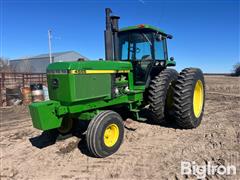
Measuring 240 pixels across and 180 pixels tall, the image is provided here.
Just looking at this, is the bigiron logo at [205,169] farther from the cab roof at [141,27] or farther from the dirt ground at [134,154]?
the cab roof at [141,27]

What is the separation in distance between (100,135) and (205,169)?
72.5 inches

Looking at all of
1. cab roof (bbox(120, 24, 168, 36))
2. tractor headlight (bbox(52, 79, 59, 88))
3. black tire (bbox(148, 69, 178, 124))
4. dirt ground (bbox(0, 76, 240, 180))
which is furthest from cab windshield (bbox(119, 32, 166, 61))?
tractor headlight (bbox(52, 79, 59, 88))

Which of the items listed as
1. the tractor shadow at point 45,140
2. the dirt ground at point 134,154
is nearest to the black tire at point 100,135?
the dirt ground at point 134,154

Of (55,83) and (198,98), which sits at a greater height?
(55,83)

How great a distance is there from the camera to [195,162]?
4.16m

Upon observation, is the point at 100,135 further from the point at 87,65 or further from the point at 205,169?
the point at 205,169

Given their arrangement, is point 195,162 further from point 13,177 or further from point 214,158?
point 13,177

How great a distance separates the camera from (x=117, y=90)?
5.42 meters

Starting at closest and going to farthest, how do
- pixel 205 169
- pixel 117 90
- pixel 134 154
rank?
pixel 205 169, pixel 134 154, pixel 117 90

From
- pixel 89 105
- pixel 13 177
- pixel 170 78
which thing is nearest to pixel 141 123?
pixel 170 78

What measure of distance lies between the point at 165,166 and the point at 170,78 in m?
2.65

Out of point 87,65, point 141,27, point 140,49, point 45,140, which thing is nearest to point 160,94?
point 140,49

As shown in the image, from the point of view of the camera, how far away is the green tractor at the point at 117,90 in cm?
442

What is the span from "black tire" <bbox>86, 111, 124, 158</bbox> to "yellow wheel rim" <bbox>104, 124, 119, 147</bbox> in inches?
1.0
